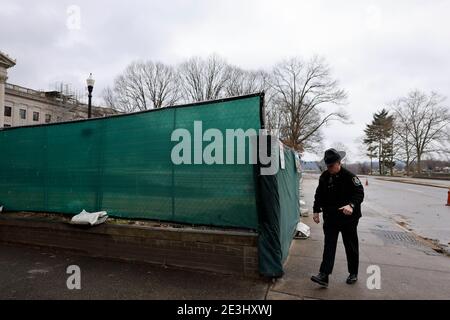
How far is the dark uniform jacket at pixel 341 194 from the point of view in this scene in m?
3.65

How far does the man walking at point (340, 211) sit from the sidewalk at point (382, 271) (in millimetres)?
262

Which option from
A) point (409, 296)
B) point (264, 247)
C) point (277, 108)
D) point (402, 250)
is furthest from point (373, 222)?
point (277, 108)

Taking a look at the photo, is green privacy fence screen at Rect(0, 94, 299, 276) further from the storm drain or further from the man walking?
the storm drain

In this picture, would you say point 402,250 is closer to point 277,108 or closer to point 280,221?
point 280,221

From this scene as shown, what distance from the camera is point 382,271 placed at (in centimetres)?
423

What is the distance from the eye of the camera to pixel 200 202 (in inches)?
167

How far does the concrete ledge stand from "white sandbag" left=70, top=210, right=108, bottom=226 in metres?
0.13

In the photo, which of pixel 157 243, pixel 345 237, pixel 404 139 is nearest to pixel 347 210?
pixel 345 237

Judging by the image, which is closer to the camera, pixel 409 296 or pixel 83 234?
pixel 409 296

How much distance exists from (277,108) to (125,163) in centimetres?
4468

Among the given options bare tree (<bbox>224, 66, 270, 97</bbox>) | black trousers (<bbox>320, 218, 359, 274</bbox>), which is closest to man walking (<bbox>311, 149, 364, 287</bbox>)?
black trousers (<bbox>320, 218, 359, 274</bbox>)

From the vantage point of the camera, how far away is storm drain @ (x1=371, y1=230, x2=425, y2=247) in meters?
6.13
